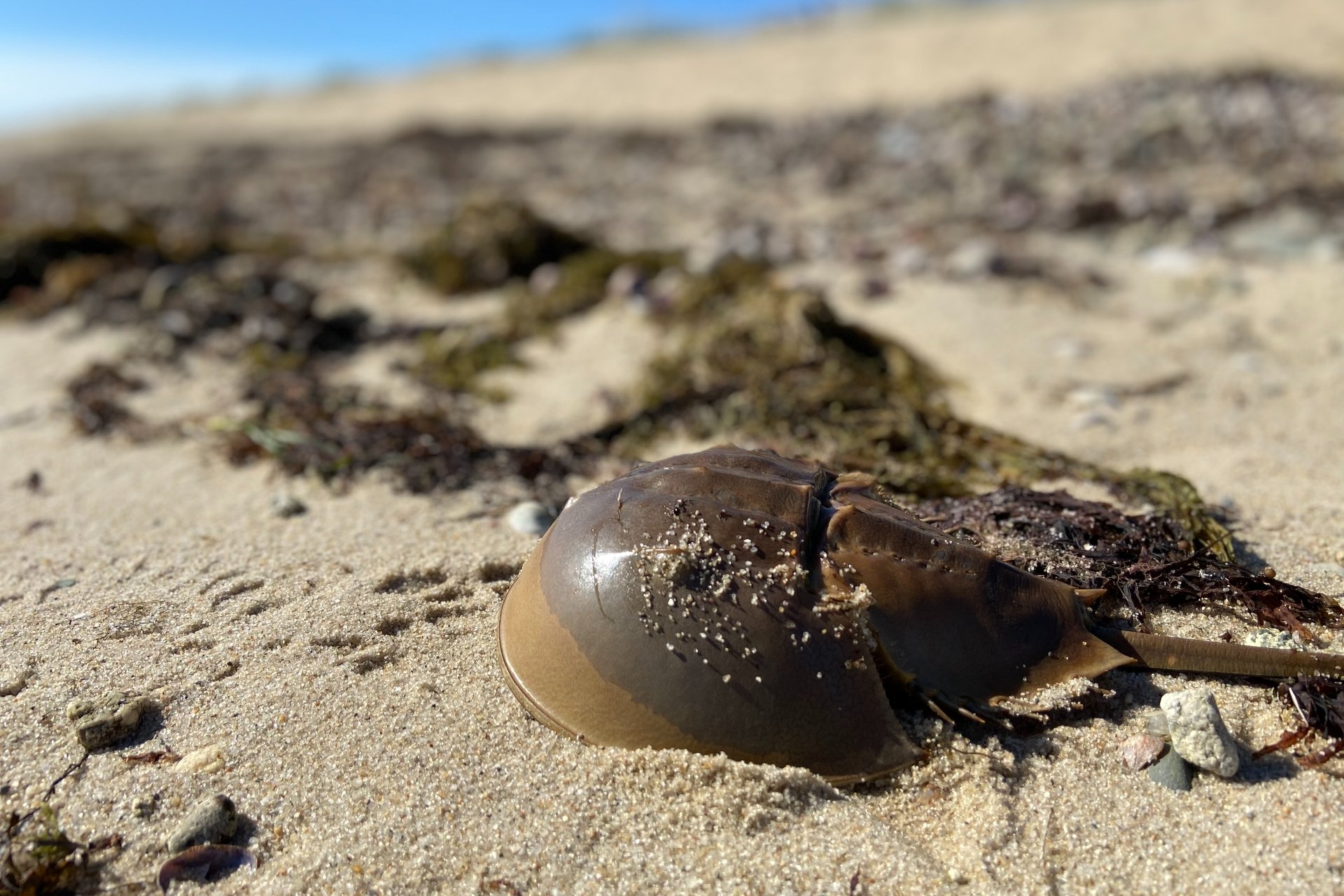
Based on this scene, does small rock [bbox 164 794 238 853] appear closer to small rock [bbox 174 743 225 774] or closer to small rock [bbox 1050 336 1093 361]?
small rock [bbox 174 743 225 774]

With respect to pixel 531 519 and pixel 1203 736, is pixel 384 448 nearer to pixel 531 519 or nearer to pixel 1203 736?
pixel 531 519

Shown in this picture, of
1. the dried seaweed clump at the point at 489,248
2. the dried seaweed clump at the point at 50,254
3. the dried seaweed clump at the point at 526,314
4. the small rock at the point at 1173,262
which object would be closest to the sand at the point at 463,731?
the dried seaweed clump at the point at 526,314

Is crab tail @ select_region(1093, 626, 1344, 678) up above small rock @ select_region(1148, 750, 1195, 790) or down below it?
above

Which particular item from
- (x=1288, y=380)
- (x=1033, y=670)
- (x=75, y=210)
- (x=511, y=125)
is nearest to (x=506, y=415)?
(x=1033, y=670)

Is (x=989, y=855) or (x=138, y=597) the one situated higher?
(x=138, y=597)

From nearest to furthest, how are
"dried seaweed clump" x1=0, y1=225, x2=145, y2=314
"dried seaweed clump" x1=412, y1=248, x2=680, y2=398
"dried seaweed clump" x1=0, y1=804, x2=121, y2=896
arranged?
"dried seaweed clump" x1=0, y1=804, x2=121, y2=896
"dried seaweed clump" x1=412, y1=248, x2=680, y2=398
"dried seaweed clump" x1=0, y1=225, x2=145, y2=314

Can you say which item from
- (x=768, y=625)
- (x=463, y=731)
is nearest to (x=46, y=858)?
(x=463, y=731)

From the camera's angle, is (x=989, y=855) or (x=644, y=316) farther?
(x=644, y=316)

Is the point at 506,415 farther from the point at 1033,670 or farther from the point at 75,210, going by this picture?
the point at 75,210

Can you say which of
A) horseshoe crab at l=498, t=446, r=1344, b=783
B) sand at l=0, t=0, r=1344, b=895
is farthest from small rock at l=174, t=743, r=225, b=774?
horseshoe crab at l=498, t=446, r=1344, b=783
